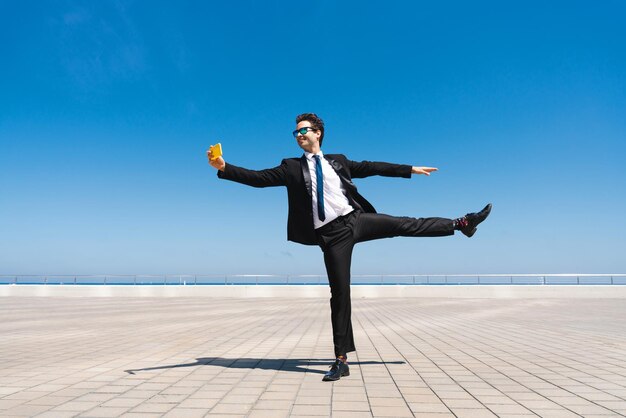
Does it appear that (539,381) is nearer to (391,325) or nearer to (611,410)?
(611,410)

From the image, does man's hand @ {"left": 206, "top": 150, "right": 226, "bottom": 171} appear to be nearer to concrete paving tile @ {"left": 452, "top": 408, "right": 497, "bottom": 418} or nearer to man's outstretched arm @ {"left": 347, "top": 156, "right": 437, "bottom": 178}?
man's outstretched arm @ {"left": 347, "top": 156, "right": 437, "bottom": 178}

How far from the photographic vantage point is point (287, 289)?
1011 inches

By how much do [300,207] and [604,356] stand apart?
4116 millimetres

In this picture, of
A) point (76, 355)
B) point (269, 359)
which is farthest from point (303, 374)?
point (76, 355)

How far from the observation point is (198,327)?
9203mm

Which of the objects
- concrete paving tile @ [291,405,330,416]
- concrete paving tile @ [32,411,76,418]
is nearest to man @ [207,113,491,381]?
concrete paving tile @ [291,405,330,416]

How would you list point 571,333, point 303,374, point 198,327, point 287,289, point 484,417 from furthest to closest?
point 287,289
point 198,327
point 571,333
point 303,374
point 484,417

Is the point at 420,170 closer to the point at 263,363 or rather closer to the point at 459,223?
the point at 459,223

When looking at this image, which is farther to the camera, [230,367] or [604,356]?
[604,356]

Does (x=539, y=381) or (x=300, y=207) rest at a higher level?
(x=300, y=207)

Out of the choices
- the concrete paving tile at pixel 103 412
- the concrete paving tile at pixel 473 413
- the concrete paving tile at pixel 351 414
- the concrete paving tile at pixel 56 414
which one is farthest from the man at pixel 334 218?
Result: the concrete paving tile at pixel 56 414

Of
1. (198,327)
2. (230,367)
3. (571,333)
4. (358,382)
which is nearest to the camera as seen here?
(358,382)

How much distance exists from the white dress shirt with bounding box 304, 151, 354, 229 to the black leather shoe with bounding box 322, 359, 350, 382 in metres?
1.23

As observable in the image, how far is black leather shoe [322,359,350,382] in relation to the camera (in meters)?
3.99
